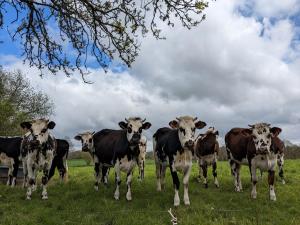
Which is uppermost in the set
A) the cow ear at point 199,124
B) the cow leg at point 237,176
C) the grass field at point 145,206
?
the cow ear at point 199,124

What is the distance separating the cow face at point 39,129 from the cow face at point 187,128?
5020 mm

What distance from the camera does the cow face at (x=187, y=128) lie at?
14891mm

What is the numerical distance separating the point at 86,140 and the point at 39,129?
14.9 ft

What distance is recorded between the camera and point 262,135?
52.4 feet

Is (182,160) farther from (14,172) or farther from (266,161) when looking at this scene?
(14,172)

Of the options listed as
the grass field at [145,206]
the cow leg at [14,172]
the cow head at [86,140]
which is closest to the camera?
the grass field at [145,206]

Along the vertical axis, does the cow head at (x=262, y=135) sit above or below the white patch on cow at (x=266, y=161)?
above

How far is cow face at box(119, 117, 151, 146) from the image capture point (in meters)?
16.2

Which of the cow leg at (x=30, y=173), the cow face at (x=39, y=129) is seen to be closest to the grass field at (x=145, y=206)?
the cow leg at (x=30, y=173)

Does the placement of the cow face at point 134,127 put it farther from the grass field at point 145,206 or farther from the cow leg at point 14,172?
the cow leg at point 14,172

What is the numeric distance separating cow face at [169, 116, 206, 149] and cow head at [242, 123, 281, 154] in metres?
2.08

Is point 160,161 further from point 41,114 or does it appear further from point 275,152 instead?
point 41,114

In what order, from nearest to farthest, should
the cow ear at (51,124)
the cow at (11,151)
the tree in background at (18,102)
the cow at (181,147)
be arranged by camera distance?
the cow at (181,147) → the cow ear at (51,124) → the cow at (11,151) → the tree in background at (18,102)

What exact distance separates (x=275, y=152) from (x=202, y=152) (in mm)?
4219
